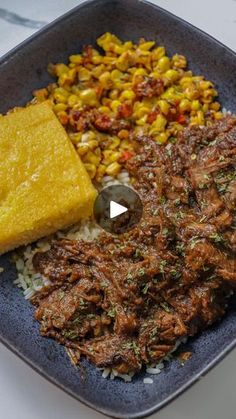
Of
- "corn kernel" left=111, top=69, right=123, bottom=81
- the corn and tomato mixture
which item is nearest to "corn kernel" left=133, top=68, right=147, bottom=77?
the corn and tomato mixture

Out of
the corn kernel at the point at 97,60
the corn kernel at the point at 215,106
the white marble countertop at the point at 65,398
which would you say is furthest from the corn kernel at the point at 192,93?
the white marble countertop at the point at 65,398

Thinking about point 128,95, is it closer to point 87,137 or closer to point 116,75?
point 116,75

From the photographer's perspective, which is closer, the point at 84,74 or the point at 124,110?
the point at 124,110

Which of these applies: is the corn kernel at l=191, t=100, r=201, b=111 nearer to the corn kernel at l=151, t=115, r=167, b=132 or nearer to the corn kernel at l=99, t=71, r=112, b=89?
the corn kernel at l=151, t=115, r=167, b=132

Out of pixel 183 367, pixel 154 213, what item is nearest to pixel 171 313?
pixel 183 367

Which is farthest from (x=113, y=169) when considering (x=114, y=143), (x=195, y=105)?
(x=195, y=105)

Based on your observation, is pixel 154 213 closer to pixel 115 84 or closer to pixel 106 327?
pixel 106 327
